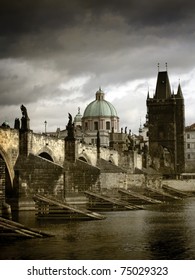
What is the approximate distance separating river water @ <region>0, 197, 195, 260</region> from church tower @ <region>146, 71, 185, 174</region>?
36808 mm

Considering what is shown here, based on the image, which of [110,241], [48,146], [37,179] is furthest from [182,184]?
[110,241]

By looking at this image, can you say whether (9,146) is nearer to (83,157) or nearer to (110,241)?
(83,157)

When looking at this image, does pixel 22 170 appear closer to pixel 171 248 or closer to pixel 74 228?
pixel 74 228

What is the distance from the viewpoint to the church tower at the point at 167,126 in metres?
55.7

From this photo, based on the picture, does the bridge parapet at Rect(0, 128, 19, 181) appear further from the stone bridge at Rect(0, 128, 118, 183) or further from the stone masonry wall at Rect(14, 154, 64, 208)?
the stone masonry wall at Rect(14, 154, 64, 208)

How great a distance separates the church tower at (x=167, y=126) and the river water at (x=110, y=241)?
36.8 metres

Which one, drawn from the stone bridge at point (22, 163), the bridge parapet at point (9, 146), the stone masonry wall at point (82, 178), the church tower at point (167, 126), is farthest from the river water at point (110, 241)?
the church tower at point (167, 126)

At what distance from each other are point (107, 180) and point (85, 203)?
6.03m

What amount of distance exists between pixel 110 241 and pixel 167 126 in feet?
143

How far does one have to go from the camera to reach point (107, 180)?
3123 centimetres

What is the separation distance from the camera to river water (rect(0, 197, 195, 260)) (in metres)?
11.0

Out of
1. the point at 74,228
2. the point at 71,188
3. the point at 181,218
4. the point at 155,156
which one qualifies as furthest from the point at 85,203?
the point at 155,156

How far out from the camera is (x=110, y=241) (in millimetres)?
13023
